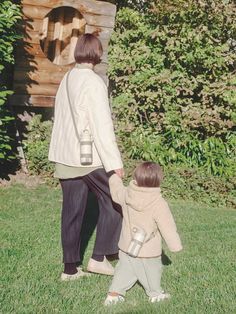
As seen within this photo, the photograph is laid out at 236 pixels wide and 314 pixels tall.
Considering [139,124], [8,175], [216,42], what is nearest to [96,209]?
[8,175]

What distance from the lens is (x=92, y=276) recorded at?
15.7 feet

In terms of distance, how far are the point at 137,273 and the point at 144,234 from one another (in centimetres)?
32

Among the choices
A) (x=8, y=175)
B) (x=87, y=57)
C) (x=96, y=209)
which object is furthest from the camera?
(x=8, y=175)

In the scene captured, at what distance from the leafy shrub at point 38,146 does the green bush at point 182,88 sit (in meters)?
1.17

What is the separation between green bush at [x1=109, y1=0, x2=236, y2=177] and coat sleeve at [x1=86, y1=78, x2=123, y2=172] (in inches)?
171

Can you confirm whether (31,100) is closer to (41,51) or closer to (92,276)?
(41,51)

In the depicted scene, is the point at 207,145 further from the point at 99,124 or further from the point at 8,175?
the point at 99,124

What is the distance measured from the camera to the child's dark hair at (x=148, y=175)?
4.14 meters

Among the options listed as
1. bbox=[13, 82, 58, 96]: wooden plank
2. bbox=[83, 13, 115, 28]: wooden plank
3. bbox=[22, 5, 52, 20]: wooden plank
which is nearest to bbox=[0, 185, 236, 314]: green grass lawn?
bbox=[13, 82, 58, 96]: wooden plank

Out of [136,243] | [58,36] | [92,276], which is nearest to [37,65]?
[58,36]

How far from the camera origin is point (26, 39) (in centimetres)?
879

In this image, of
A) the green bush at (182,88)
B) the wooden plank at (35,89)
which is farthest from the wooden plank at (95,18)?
the wooden plank at (35,89)

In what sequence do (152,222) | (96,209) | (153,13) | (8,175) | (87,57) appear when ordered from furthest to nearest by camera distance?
(153,13) < (8,175) < (96,209) < (87,57) < (152,222)

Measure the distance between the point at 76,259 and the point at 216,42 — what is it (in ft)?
17.5
